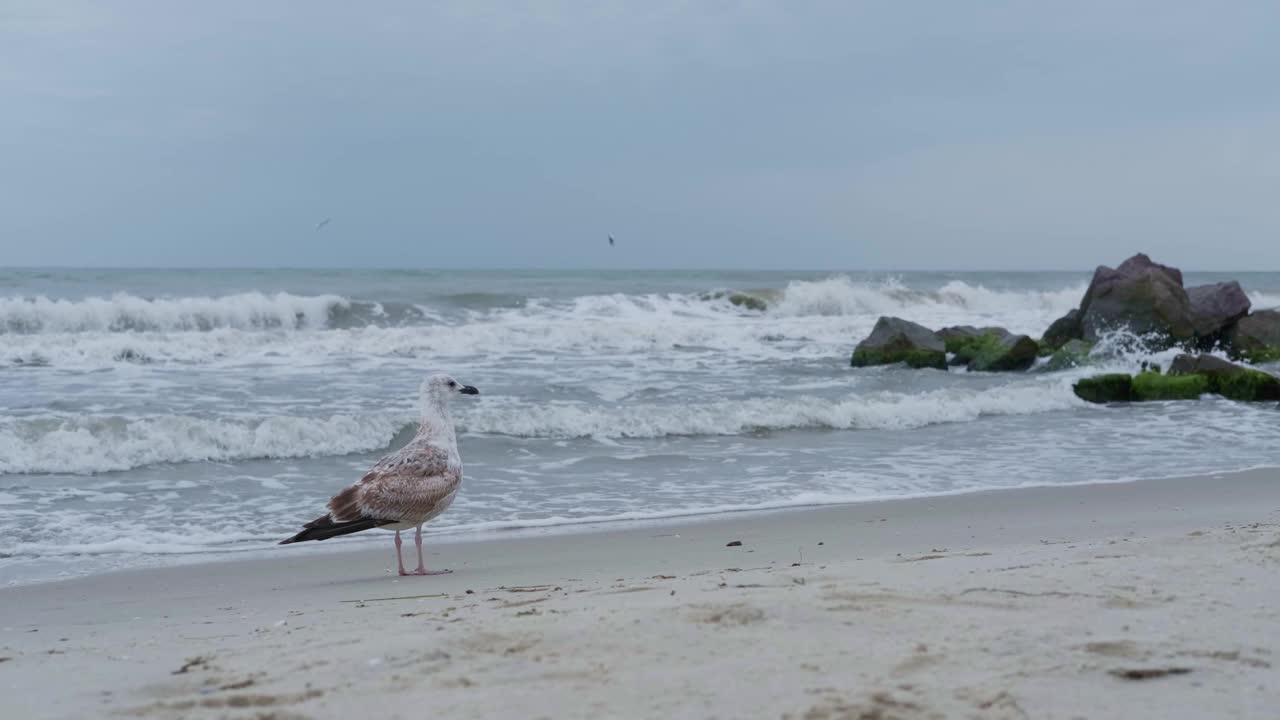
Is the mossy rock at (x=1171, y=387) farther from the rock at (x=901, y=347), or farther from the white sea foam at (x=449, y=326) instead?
the white sea foam at (x=449, y=326)

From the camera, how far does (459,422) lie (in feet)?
40.8

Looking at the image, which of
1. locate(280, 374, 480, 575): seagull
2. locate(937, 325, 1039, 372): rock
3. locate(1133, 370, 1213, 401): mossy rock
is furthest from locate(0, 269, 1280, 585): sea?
locate(280, 374, 480, 575): seagull

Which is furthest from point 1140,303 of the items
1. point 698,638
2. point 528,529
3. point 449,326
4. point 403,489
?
point 698,638

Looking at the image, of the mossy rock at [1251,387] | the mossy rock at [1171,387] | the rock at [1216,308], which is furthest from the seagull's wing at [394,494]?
the rock at [1216,308]

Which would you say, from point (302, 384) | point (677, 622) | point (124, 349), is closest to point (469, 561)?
point (677, 622)

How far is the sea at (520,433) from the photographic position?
8312mm

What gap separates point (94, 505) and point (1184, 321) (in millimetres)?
17533

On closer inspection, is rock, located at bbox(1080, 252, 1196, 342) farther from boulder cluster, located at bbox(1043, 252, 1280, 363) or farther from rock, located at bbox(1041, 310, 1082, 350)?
rock, located at bbox(1041, 310, 1082, 350)

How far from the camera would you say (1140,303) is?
1956 centimetres

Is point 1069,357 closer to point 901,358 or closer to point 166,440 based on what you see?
point 901,358

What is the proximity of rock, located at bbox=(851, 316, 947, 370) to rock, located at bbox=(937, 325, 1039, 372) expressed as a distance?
0.28m

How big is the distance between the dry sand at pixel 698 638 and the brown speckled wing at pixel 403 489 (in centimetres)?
39

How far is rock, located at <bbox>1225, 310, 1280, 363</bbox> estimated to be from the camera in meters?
19.2

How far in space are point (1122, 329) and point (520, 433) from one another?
12.3 m
